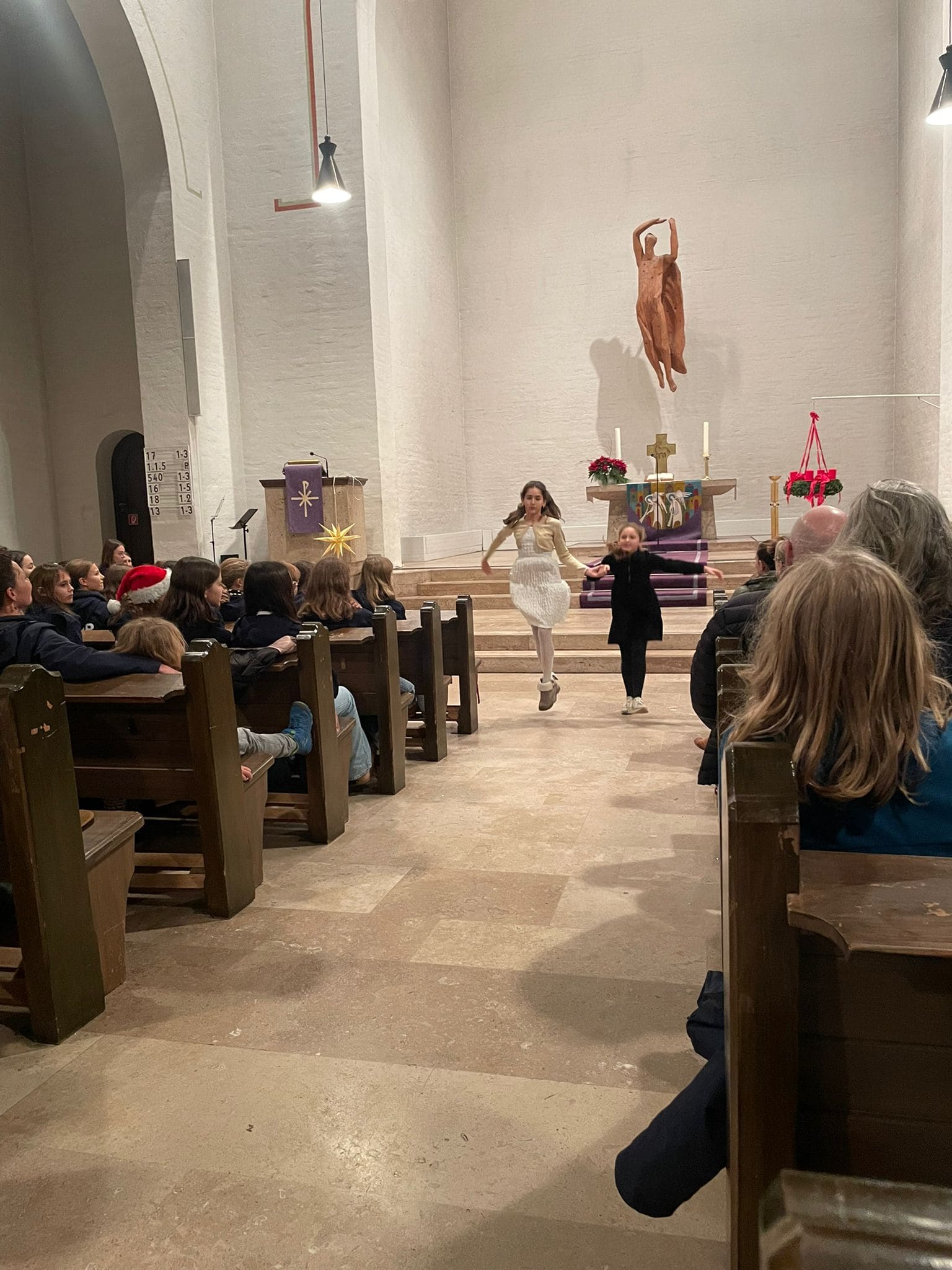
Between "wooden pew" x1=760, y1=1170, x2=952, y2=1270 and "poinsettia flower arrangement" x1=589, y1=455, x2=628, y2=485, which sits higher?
"poinsettia flower arrangement" x1=589, y1=455, x2=628, y2=485

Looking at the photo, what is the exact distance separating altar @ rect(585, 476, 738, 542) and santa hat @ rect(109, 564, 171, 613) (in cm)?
681

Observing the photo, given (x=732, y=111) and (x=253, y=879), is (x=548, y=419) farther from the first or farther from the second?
(x=253, y=879)

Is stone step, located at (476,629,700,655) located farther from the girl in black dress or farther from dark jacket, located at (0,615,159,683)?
dark jacket, located at (0,615,159,683)

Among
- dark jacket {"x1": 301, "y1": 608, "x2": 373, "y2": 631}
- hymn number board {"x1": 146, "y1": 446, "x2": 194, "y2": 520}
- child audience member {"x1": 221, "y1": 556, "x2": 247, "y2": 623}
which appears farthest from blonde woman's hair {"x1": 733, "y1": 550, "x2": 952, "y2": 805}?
hymn number board {"x1": 146, "y1": 446, "x2": 194, "y2": 520}

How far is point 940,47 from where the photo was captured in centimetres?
996

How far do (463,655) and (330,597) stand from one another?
3.83ft

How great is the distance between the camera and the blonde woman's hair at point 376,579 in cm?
531

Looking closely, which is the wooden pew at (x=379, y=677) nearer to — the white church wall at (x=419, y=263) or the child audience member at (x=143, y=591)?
the child audience member at (x=143, y=591)

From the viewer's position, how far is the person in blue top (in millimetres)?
1406

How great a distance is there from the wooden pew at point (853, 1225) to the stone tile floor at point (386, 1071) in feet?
2.51

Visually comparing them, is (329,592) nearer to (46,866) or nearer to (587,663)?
(46,866)

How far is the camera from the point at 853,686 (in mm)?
1429

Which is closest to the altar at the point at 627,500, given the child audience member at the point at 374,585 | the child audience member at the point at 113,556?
the child audience member at the point at 113,556

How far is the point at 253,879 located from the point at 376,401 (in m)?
8.29
